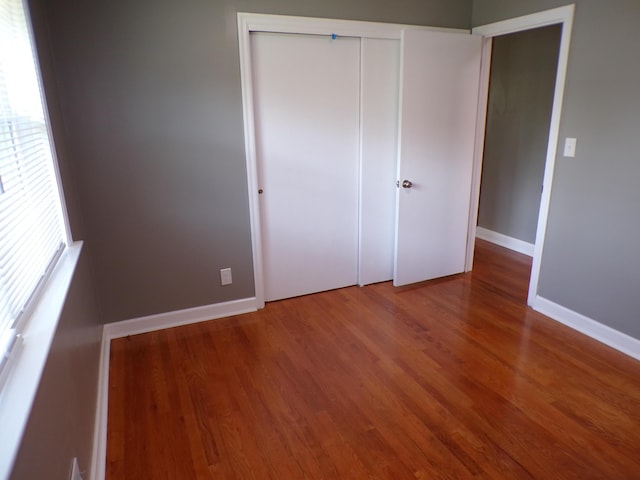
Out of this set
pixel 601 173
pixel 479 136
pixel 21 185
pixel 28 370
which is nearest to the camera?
pixel 28 370

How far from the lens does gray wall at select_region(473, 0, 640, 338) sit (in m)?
2.37

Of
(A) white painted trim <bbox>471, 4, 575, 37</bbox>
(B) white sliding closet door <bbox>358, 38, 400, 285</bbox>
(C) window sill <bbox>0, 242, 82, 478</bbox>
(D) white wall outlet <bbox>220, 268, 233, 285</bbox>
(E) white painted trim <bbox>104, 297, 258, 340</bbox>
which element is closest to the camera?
(C) window sill <bbox>0, 242, 82, 478</bbox>

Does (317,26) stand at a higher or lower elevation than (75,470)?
higher

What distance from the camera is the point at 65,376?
144 cm

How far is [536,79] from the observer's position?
394cm

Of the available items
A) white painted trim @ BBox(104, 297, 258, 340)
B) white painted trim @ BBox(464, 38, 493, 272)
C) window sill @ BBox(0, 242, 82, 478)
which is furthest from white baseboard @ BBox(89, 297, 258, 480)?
white painted trim @ BBox(464, 38, 493, 272)

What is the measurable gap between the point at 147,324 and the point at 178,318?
20 cm

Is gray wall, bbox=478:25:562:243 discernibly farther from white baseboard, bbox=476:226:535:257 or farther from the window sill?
the window sill

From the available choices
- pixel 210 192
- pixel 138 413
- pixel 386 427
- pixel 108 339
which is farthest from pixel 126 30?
pixel 386 427

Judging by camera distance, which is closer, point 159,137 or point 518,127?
point 159,137

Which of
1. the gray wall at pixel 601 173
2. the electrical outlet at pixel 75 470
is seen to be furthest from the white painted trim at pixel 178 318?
the gray wall at pixel 601 173

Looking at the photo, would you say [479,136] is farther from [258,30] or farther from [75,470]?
[75,470]

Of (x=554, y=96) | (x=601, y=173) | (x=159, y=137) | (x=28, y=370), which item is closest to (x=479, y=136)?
(x=554, y=96)

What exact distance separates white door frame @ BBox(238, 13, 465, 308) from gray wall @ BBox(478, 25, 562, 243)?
4.56 feet
